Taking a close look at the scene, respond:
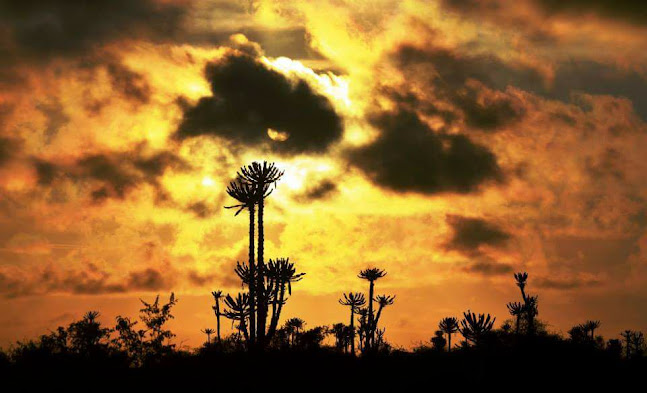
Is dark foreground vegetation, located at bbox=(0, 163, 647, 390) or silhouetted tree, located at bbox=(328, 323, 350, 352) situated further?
silhouetted tree, located at bbox=(328, 323, 350, 352)

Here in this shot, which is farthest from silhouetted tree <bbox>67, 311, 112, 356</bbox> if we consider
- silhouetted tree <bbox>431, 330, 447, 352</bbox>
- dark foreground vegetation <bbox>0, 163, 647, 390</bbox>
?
silhouetted tree <bbox>431, 330, 447, 352</bbox>

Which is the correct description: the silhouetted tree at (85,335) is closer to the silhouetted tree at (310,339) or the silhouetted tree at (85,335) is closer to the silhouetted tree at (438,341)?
the silhouetted tree at (310,339)

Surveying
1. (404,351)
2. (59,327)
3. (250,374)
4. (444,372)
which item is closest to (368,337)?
(404,351)

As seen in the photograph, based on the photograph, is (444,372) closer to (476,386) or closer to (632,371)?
(476,386)

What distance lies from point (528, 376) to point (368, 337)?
20.6 metres

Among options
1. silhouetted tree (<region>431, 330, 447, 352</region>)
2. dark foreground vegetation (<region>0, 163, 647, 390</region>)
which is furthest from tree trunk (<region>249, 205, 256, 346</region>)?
silhouetted tree (<region>431, 330, 447, 352</region>)

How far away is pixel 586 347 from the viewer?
135 feet

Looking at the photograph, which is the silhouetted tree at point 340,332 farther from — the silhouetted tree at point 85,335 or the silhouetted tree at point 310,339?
the silhouetted tree at point 85,335

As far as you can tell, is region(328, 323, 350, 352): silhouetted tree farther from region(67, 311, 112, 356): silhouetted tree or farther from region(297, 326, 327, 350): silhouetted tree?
region(67, 311, 112, 356): silhouetted tree

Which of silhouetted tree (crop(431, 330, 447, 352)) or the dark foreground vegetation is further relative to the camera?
silhouetted tree (crop(431, 330, 447, 352))

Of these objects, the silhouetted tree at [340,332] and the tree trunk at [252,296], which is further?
the silhouetted tree at [340,332]

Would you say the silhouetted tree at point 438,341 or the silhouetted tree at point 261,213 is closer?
the silhouetted tree at point 261,213

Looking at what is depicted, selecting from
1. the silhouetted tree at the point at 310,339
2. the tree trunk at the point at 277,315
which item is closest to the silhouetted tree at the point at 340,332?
the silhouetted tree at the point at 310,339

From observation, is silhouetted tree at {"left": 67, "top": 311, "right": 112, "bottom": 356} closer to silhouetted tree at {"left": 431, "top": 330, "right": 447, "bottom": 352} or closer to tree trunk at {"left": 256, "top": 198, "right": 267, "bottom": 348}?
tree trunk at {"left": 256, "top": 198, "right": 267, "bottom": 348}
